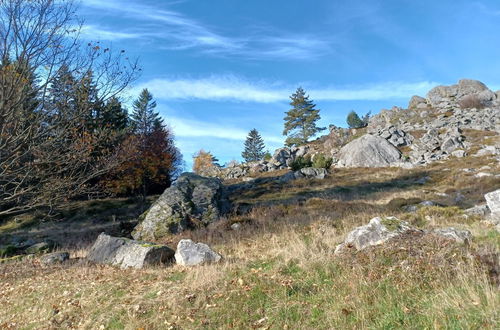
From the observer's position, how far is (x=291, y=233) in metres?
9.34

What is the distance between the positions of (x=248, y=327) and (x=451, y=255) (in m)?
3.34

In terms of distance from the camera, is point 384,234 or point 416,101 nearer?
point 384,234

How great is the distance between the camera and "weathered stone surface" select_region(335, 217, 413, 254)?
20.4 ft

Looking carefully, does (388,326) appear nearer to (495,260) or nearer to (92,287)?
(495,260)

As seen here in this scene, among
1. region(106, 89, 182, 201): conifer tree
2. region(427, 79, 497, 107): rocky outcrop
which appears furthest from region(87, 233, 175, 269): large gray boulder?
region(427, 79, 497, 107): rocky outcrop

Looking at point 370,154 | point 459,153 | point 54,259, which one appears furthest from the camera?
point 370,154

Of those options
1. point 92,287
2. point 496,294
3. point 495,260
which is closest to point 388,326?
point 496,294

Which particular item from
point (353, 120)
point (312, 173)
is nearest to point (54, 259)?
point (312, 173)

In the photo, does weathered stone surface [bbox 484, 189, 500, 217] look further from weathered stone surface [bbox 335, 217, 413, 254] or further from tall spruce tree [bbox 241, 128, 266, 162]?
tall spruce tree [bbox 241, 128, 266, 162]

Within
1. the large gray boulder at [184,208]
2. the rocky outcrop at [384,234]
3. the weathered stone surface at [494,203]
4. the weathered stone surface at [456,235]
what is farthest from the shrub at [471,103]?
the rocky outcrop at [384,234]

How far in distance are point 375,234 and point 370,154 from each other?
3028 centimetres

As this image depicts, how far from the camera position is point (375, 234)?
636cm

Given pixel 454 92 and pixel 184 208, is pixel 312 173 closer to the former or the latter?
pixel 184 208

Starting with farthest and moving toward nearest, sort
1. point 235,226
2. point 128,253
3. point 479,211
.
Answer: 1. point 235,226
2. point 479,211
3. point 128,253
